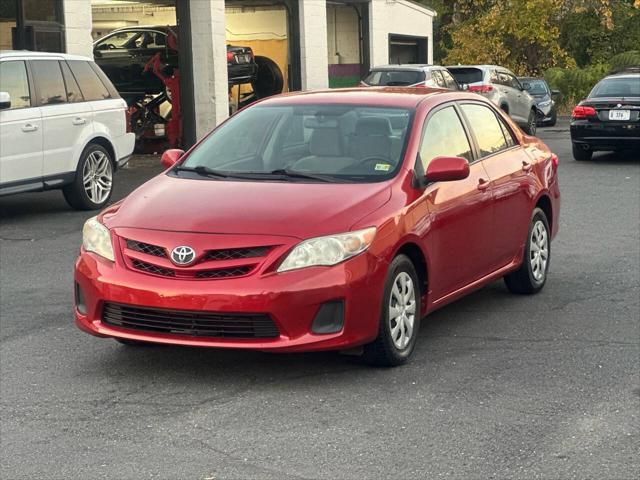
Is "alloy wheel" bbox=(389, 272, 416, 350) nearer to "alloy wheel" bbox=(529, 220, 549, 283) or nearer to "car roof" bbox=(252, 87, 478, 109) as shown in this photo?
"car roof" bbox=(252, 87, 478, 109)

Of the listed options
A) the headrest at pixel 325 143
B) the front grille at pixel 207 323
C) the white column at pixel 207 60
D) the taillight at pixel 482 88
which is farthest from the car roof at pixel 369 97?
the taillight at pixel 482 88

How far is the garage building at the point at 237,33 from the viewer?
2044cm

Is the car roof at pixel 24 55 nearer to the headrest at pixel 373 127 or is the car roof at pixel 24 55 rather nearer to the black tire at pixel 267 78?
the headrest at pixel 373 127

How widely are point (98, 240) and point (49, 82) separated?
7.58 m

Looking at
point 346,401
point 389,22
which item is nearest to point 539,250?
point 346,401

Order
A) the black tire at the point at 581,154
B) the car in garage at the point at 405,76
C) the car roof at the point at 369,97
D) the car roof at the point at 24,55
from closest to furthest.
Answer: the car roof at the point at 369,97
the car roof at the point at 24,55
the black tire at the point at 581,154
the car in garage at the point at 405,76

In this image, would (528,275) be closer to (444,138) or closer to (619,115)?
(444,138)

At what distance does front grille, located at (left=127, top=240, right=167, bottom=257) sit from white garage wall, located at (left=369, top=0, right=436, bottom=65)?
26952mm

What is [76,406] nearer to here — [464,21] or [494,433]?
[494,433]

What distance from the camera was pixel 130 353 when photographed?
291 inches

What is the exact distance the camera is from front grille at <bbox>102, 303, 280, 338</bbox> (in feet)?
21.3

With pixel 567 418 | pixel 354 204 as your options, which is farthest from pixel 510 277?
pixel 567 418

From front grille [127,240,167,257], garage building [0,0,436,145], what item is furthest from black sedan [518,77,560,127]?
front grille [127,240,167,257]

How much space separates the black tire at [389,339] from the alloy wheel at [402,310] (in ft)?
0.07
